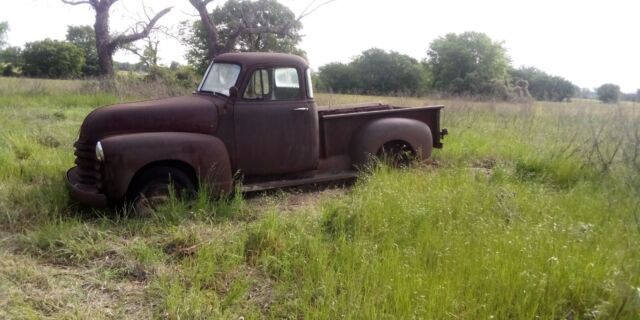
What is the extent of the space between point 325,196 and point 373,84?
4400 centimetres

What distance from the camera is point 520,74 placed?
53.7 meters

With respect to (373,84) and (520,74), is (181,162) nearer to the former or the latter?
(373,84)

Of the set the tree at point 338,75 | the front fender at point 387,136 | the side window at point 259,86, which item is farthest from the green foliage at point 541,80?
the side window at point 259,86

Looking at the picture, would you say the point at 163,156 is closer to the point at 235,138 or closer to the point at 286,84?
the point at 235,138

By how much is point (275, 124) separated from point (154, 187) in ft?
4.85

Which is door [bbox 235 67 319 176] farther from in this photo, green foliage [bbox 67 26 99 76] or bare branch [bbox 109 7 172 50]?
green foliage [bbox 67 26 99 76]

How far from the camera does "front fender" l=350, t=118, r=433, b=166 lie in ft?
19.2

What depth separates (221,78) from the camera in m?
5.34

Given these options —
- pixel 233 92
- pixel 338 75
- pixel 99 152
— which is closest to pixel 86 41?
pixel 338 75

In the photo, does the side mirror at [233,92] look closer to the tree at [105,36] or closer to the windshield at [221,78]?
the windshield at [221,78]

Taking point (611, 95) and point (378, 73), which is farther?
point (378, 73)

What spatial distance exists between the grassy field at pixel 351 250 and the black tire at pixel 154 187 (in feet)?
0.70

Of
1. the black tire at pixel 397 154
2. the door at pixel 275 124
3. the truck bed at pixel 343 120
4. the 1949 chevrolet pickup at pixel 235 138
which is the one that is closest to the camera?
the 1949 chevrolet pickup at pixel 235 138

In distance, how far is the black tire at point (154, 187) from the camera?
4395 millimetres
